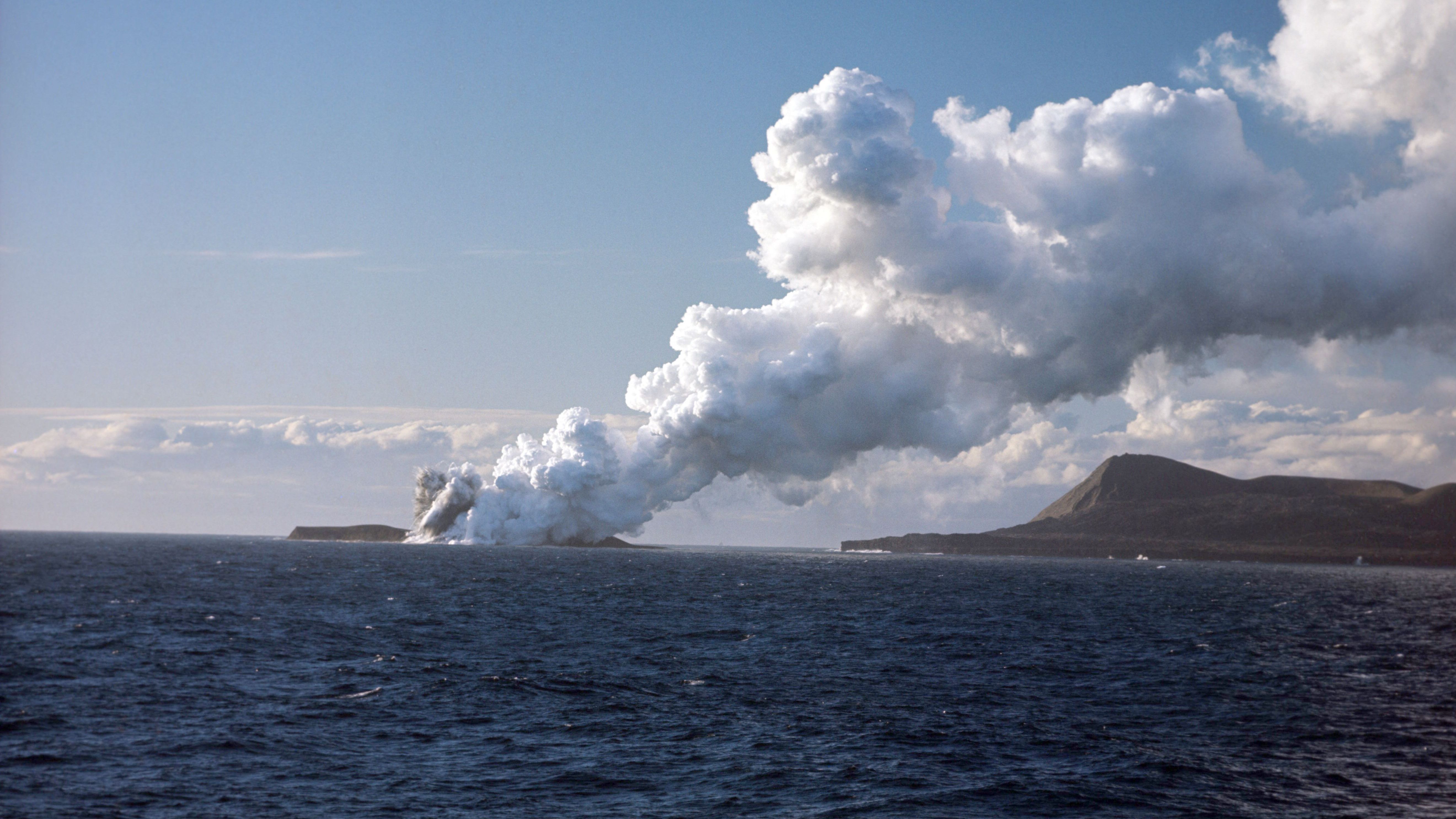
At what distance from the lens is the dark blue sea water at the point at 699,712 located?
2669cm


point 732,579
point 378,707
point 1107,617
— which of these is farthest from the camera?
point 732,579

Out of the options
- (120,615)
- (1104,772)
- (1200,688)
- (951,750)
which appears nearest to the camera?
(1104,772)

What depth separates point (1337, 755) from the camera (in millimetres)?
32250

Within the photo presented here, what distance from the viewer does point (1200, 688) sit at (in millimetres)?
44750

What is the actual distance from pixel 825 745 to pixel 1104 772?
339 inches

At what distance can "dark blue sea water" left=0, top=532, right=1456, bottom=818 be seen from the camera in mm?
26688

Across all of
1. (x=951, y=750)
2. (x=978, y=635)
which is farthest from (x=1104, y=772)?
(x=978, y=635)

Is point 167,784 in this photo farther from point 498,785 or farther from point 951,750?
point 951,750

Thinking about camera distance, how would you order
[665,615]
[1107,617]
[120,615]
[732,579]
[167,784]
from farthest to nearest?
[732,579] → [1107,617] → [665,615] → [120,615] → [167,784]

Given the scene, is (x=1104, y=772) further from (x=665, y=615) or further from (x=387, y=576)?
(x=387, y=576)

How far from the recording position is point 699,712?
3759 cm

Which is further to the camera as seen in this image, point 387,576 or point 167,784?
point 387,576

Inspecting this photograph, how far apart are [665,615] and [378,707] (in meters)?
38.6

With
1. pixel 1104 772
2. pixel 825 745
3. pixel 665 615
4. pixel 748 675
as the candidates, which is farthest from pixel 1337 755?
pixel 665 615
